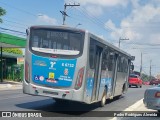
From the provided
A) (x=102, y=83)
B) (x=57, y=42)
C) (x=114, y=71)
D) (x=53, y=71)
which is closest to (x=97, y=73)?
(x=102, y=83)

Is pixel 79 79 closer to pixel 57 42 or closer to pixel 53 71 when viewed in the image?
pixel 53 71

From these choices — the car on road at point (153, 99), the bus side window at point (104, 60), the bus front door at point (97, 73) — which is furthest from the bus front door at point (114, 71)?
the car on road at point (153, 99)

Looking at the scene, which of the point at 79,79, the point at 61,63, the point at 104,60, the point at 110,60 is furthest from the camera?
the point at 110,60

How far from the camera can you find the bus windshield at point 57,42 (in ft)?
46.3

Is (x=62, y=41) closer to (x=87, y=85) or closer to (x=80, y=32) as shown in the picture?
(x=80, y=32)

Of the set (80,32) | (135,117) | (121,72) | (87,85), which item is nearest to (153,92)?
(135,117)

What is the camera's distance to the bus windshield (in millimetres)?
14109

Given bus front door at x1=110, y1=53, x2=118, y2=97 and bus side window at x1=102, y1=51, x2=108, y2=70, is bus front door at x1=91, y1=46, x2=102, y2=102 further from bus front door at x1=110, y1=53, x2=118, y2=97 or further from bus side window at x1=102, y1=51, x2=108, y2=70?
bus front door at x1=110, y1=53, x2=118, y2=97

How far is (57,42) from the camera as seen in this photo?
14289mm

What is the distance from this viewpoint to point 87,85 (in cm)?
1435

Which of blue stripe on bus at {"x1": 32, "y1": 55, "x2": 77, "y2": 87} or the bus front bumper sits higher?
blue stripe on bus at {"x1": 32, "y1": 55, "x2": 77, "y2": 87}

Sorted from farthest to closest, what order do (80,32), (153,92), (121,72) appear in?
(121,72) → (80,32) → (153,92)

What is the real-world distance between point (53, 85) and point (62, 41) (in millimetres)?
Answer: 1674

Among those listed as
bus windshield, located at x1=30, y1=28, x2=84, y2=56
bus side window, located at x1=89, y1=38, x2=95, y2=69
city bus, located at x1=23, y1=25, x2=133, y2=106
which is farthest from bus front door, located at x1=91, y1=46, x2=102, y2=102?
bus windshield, located at x1=30, y1=28, x2=84, y2=56
